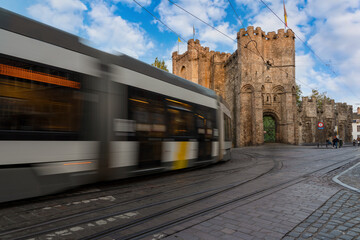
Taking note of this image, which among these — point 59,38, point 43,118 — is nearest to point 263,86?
point 59,38

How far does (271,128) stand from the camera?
35.8 m

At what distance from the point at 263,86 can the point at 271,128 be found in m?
5.87

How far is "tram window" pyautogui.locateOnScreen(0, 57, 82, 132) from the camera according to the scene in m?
4.11

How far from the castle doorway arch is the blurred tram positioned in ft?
100

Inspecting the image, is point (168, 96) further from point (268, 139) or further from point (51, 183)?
point (268, 139)

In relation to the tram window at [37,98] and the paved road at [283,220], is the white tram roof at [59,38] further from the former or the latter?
the paved road at [283,220]

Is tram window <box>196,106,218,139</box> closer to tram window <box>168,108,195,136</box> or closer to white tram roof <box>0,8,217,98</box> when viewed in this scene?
tram window <box>168,108,195,136</box>

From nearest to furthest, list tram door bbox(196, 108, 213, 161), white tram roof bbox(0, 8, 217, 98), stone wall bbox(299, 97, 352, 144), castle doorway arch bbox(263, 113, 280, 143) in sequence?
white tram roof bbox(0, 8, 217, 98) < tram door bbox(196, 108, 213, 161) < castle doorway arch bbox(263, 113, 280, 143) < stone wall bbox(299, 97, 352, 144)

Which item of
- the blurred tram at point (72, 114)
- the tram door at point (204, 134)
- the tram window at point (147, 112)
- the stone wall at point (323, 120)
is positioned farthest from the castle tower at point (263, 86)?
the tram window at point (147, 112)

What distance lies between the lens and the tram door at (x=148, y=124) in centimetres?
627

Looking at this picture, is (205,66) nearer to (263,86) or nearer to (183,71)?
(183,71)

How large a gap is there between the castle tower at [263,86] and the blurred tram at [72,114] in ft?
89.9

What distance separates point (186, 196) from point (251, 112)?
30.2 meters

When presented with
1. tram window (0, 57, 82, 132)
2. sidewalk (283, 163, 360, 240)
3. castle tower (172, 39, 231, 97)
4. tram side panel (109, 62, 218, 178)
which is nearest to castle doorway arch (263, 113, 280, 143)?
castle tower (172, 39, 231, 97)
